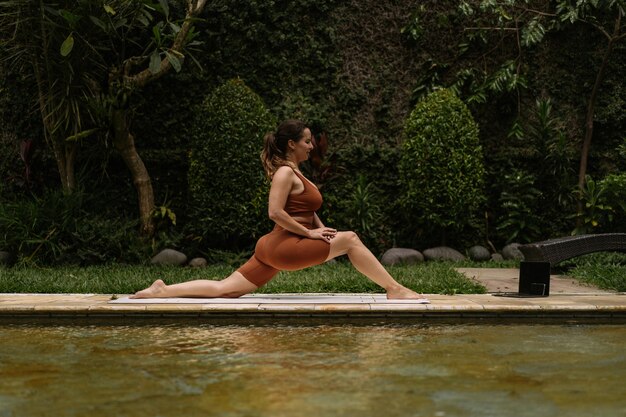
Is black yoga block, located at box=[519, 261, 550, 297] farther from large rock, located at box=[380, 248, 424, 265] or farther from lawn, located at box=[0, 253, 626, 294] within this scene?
large rock, located at box=[380, 248, 424, 265]

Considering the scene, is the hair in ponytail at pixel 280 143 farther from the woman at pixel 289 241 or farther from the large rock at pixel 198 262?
the large rock at pixel 198 262

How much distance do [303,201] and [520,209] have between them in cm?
583

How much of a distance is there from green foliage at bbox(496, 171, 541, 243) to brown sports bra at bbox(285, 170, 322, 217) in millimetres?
5623

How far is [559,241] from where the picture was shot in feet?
22.5

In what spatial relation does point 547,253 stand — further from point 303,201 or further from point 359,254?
point 303,201

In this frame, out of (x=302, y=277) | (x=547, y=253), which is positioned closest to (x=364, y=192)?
(x=302, y=277)

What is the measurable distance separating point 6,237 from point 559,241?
6.42 meters

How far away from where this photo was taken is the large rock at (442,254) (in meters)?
10.6

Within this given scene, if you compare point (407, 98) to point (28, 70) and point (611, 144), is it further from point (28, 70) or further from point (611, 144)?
point (28, 70)

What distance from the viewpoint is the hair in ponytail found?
5.87 metres

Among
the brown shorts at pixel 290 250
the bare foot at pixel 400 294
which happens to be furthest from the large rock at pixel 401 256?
the brown shorts at pixel 290 250

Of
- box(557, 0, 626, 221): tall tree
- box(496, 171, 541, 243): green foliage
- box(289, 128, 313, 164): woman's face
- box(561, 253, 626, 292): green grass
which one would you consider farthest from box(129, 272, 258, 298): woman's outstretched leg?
box(557, 0, 626, 221): tall tree

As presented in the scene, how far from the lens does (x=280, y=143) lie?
591 cm

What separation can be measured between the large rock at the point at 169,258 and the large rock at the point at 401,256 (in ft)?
8.10
